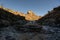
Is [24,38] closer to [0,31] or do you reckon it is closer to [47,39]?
[47,39]

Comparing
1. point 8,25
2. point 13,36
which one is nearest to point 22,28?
point 8,25

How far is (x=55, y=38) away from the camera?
18328mm

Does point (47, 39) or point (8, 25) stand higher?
point (8, 25)

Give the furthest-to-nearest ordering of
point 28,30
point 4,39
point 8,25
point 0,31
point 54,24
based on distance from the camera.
→ point 54,24 → point 8,25 → point 28,30 → point 0,31 → point 4,39

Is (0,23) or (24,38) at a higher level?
(0,23)

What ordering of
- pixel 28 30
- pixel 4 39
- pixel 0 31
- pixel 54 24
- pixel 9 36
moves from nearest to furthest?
pixel 4 39 < pixel 9 36 < pixel 0 31 < pixel 28 30 < pixel 54 24

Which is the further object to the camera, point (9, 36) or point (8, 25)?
point (8, 25)

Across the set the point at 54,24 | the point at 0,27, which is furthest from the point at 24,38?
the point at 54,24

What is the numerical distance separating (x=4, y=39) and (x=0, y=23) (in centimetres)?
599

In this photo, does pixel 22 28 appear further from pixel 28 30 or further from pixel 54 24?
pixel 54 24

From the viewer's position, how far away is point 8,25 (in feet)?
77.7

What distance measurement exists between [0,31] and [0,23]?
2802 millimetres

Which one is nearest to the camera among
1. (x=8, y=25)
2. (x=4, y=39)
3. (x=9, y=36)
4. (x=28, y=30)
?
(x=4, y=39)

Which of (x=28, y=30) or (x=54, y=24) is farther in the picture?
(x=54, y=24)
